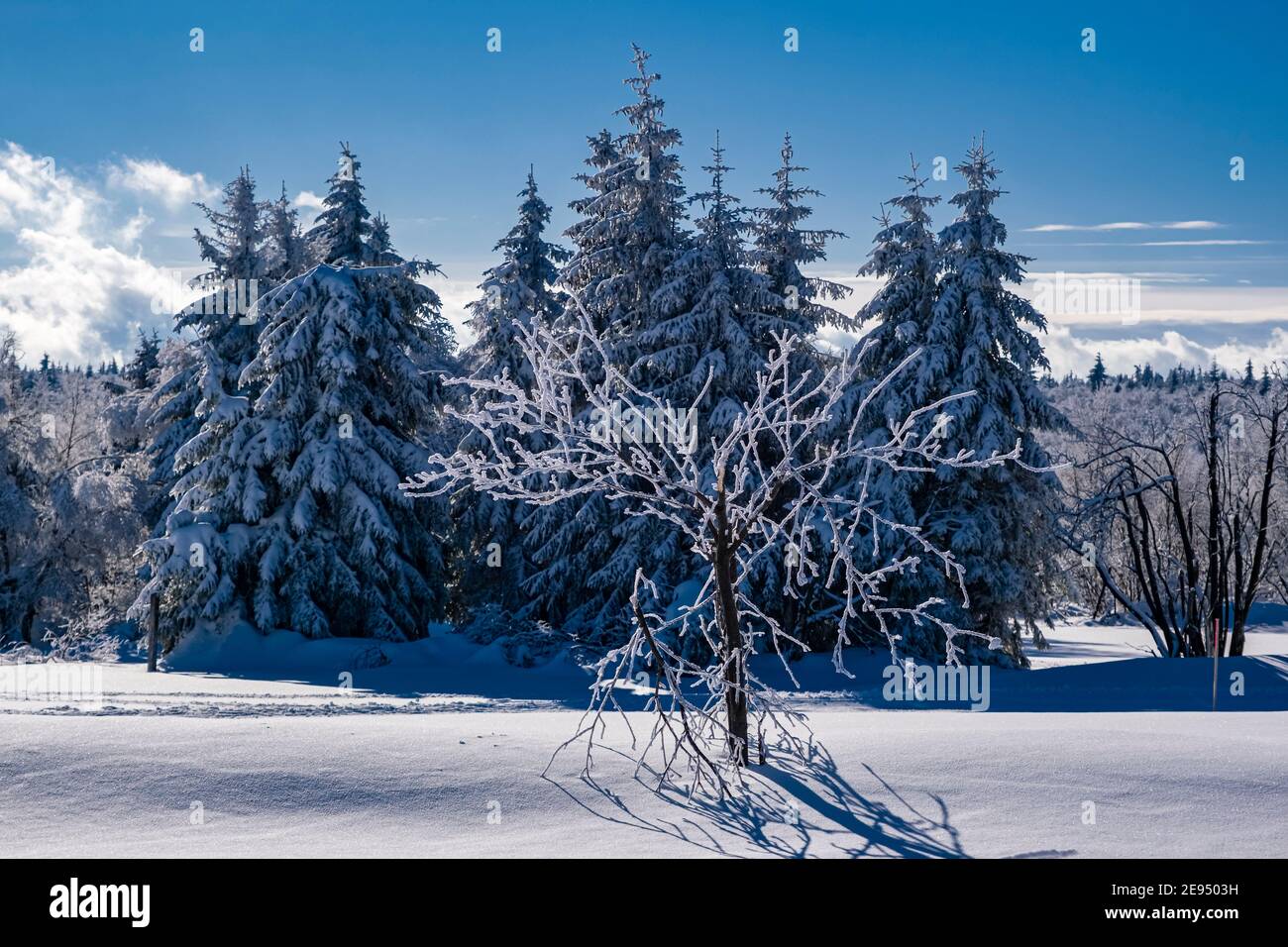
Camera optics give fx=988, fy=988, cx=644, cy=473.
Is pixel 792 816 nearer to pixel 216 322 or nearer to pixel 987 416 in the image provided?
pixel 987 416

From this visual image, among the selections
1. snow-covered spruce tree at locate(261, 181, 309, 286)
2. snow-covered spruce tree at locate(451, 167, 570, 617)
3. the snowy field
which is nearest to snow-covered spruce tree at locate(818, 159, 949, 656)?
snow-covered spruce tree at locate(451, 167, 570, 617)

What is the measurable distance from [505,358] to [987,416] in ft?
37.5

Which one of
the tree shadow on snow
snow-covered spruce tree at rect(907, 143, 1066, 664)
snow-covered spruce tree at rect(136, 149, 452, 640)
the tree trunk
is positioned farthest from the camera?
snow-covered spruce tree at rect(136, 149, 452, 640)

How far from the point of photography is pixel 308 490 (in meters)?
21.7

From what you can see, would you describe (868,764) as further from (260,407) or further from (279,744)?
(260,407)

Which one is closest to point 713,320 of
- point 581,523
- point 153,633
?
point 581,523

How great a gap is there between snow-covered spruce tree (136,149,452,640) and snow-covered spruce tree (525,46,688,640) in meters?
3.34

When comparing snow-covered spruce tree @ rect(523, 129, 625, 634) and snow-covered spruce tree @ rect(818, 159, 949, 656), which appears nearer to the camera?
snow-covered spruce tree @ rect(818, 159, 949, 656)

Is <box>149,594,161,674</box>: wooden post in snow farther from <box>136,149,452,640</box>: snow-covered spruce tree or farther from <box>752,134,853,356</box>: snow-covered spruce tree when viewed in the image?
<box>752,134,853,356</box>: snow-covered spruce tree

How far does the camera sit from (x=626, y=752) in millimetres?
6035

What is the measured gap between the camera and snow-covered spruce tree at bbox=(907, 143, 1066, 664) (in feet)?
62.4

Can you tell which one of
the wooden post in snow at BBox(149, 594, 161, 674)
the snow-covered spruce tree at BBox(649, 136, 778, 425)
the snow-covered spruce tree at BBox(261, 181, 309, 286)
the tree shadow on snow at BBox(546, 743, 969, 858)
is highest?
the snow-covered spruce tree at BBox(261, 181, 309, 286)

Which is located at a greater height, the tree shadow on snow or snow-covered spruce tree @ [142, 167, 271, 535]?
snow-covered spruce tree @ [142, 167, 271, 535]

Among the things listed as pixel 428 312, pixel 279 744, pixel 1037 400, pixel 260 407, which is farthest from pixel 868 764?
pixel 428 312
